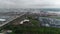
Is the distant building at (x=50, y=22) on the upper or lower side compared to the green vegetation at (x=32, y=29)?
upper

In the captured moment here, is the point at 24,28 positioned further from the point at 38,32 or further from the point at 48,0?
the point at 48,0

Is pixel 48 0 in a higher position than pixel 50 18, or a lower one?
higher

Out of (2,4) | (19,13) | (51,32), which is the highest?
(2,4)

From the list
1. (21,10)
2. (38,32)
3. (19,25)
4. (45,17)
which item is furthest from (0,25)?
(45,17)

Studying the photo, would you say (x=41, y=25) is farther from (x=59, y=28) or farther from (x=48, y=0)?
(x=48, y=0)

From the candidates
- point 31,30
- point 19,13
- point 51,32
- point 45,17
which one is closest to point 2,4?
point 19,13

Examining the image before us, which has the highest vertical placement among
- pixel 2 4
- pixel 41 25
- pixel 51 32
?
pixel 2 4

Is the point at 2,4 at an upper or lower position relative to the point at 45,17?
upper

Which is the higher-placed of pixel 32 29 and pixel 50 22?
pixel 50 22

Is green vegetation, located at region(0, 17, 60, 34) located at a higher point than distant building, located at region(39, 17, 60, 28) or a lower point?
lower
